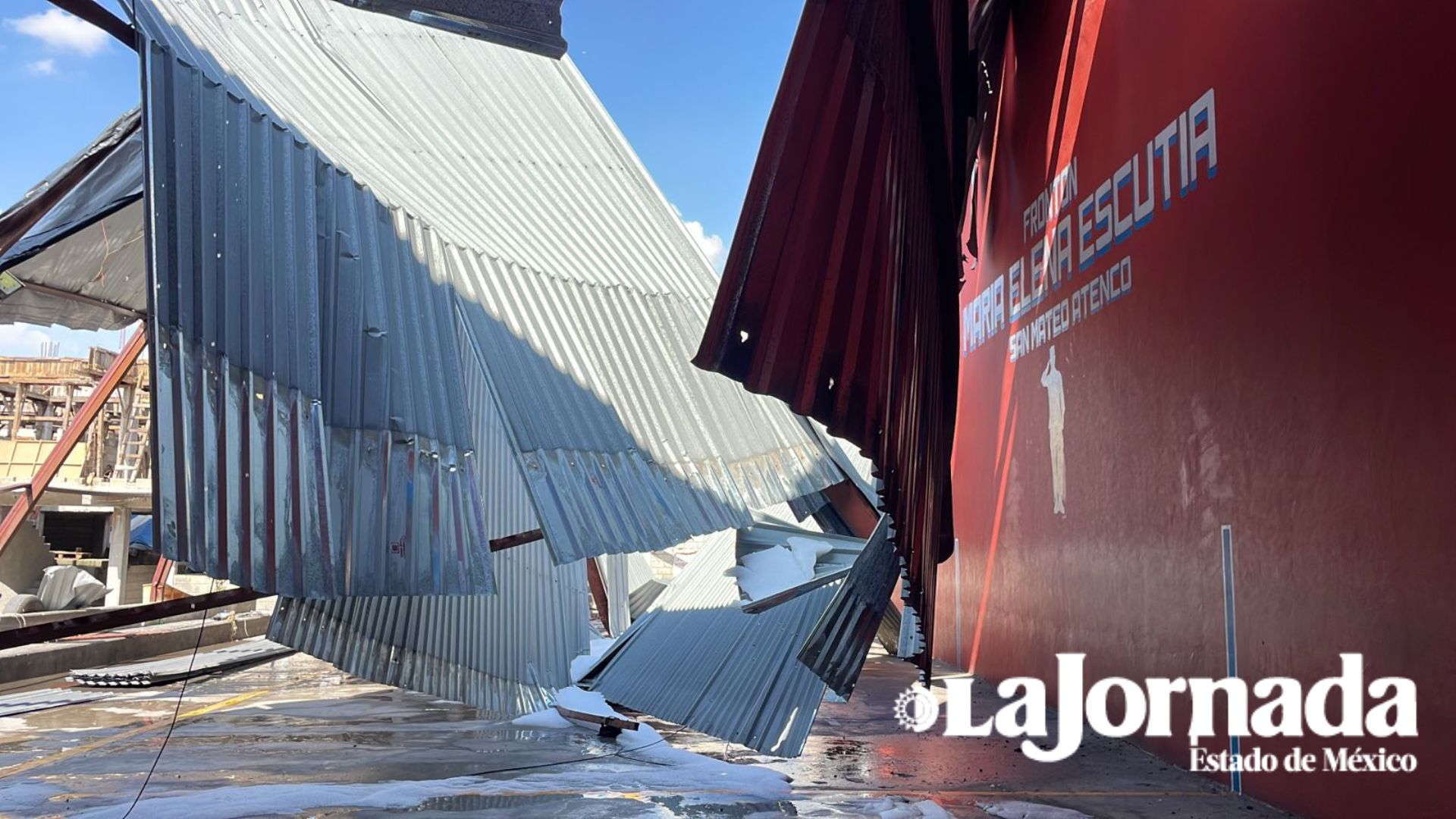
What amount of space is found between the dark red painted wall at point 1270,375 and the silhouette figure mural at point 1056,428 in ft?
0.32

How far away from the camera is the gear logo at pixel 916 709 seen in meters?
9.05

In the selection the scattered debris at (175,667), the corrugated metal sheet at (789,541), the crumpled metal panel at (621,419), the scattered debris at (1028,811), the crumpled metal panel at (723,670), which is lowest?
the scattered debris at (175,667)

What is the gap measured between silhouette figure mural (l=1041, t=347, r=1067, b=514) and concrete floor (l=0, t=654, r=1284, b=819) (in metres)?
2.13

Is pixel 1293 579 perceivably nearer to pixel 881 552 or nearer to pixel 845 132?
pixel 881 552

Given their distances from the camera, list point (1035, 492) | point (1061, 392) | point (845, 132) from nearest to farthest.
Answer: point (845, 132), point (1061, 392), point (1035, 492)

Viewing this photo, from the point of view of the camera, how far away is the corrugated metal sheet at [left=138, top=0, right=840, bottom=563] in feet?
21.5

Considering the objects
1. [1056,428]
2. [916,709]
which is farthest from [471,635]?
[1056,428]

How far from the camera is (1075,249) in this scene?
8.99 m

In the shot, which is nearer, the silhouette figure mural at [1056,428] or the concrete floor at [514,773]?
the concrete floor at [514,773]

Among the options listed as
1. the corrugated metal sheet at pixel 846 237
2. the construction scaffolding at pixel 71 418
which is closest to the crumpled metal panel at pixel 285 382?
the corrugated metal sheet at pixel 846 237

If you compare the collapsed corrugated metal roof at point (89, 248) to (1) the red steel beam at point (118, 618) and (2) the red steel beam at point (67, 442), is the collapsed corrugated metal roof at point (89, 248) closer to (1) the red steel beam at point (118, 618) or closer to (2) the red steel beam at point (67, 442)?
(2) the red steel beam at point (67, 442)

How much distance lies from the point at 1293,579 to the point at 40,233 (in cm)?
895

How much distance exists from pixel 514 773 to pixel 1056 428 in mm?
5275

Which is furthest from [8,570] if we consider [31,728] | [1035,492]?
[1035,492]
